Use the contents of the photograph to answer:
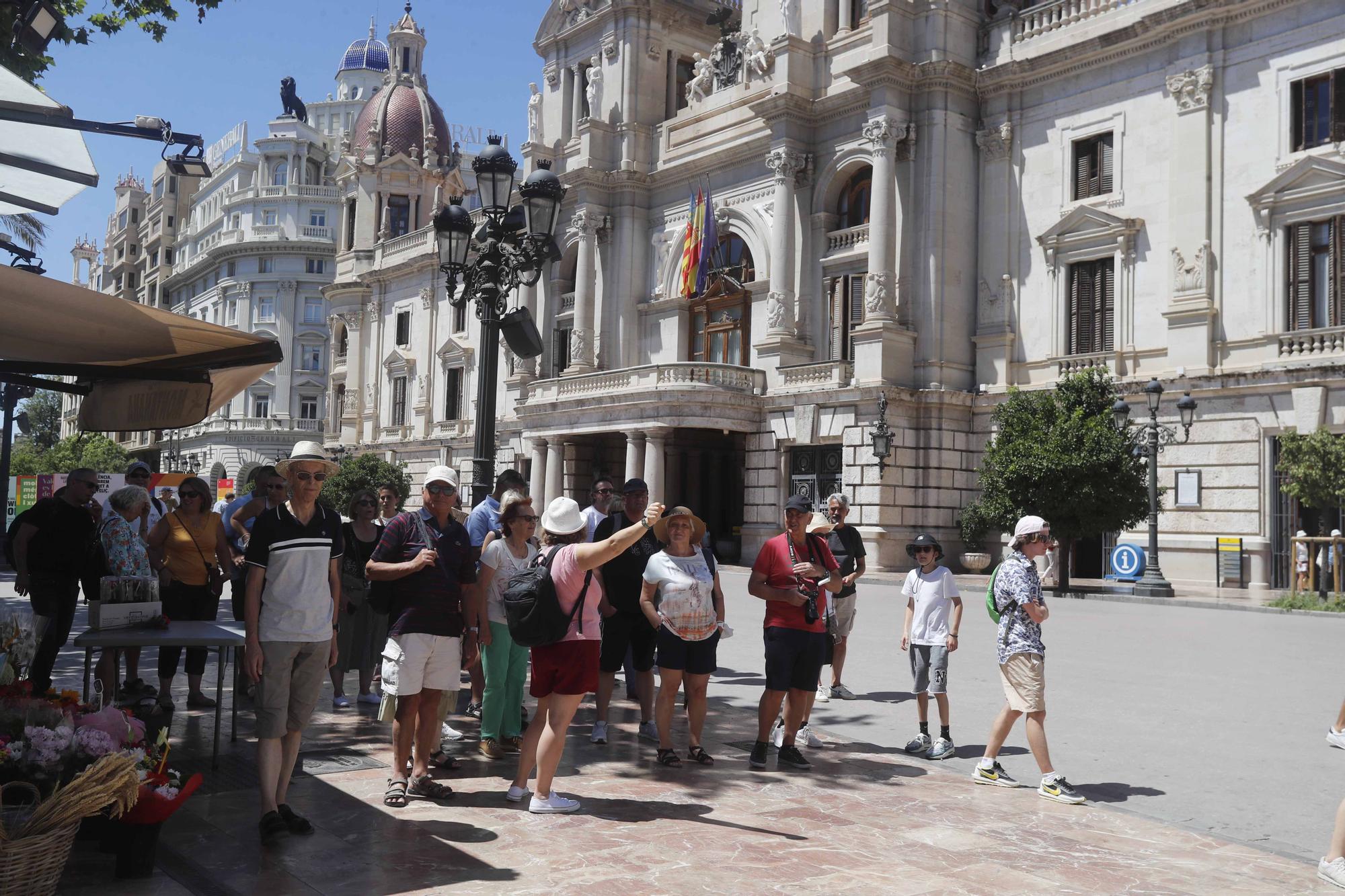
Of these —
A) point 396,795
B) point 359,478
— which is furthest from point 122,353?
point 359,478

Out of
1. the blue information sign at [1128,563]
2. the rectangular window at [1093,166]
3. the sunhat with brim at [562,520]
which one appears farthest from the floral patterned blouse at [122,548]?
the rectangular window at [1093,166]

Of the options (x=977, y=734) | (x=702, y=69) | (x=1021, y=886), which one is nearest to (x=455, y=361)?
(x=702, y=69)

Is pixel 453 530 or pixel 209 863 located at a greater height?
pixel 453 530

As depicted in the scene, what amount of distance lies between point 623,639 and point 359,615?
98.9 inches

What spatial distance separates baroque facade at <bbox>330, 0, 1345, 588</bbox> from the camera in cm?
2598

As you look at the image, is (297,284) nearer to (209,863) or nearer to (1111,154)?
(1111,154)

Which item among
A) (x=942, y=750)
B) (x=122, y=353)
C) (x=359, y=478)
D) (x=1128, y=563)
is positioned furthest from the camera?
(x=359, y=478)

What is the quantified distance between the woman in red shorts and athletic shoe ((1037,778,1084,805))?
118 inches

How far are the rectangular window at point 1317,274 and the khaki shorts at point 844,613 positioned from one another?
19641mm

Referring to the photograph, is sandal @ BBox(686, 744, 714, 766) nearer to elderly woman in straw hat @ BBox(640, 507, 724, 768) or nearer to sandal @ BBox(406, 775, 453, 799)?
elderly woman in straw hat @ BBox(640, 507, 724, 768)

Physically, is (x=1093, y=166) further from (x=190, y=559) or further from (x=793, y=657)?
(x=190, y=559)

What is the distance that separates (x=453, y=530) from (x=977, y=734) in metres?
4.89

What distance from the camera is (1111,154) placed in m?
29.5

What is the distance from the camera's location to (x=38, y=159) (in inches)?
286
